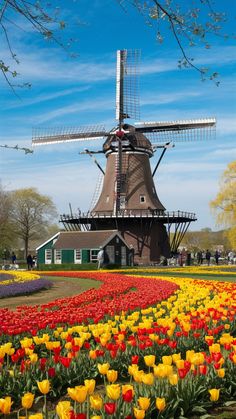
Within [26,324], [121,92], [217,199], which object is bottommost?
[26,324]

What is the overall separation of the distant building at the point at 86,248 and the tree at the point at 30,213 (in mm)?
24819

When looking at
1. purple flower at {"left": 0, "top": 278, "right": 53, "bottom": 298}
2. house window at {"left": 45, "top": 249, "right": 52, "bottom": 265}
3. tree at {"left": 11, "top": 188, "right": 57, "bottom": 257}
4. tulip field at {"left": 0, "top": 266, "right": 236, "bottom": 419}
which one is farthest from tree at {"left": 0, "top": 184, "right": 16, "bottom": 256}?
tulip field at {"left": 0, "top": 266, "right": 236, "bottom": 419}

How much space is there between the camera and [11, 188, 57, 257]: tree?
228ft

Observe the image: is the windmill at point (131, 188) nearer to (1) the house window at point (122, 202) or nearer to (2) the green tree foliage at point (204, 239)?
(1) the house window at point (122, 202)

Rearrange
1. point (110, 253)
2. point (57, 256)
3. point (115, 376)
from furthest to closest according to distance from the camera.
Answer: point (57, 256), point (110, 253), point (115, 376)

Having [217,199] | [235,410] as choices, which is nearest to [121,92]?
[217,199]

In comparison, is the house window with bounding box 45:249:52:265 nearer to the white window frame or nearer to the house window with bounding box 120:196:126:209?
the white window frame

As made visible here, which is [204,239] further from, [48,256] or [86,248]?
[86,248]

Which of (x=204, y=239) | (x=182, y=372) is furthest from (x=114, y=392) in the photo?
(x=204, y=239)

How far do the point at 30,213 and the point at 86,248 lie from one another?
30.4 meters

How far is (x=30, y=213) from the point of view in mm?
70625

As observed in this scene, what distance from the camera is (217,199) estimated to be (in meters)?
48.4

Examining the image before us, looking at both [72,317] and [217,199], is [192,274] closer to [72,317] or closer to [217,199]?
[72,317]

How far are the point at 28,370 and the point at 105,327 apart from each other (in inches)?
56.2
